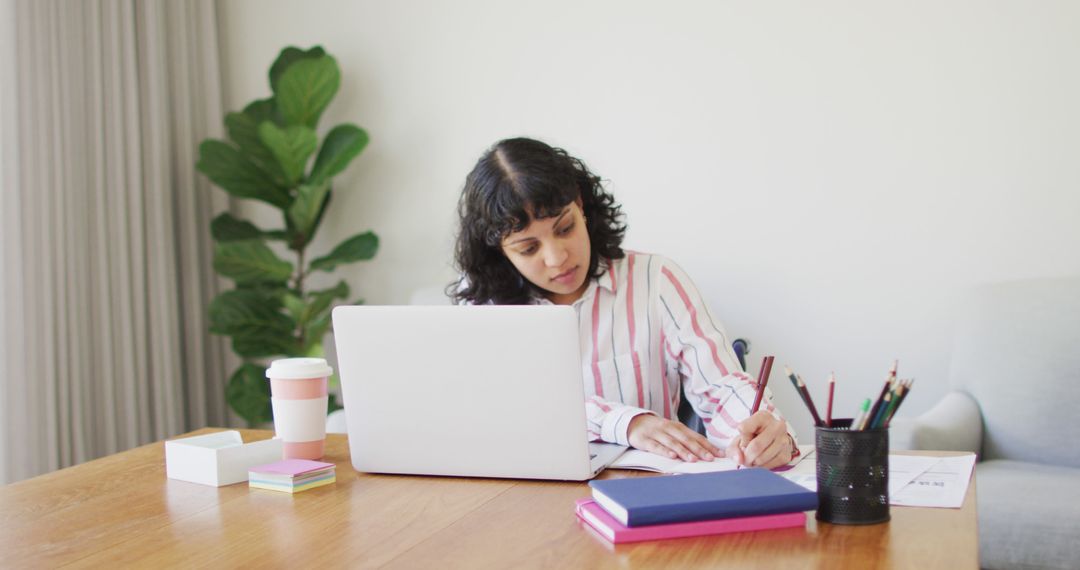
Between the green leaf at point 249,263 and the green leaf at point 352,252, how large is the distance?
11 centimetres

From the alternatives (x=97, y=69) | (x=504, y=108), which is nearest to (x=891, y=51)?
(x=504, y=108)

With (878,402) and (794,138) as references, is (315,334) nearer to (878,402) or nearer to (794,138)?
(794,138)

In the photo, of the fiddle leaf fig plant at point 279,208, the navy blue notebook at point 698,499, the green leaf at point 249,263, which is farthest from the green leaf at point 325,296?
the navy blue notebook at point 698,499

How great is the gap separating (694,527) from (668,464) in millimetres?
306

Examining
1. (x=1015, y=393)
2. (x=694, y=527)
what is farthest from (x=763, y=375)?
(x=1015, y=393)

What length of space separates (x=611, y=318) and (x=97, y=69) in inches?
78.8

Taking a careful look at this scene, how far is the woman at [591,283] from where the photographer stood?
5.80ft

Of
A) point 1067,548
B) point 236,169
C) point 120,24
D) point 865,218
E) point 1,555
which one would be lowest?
point 1067,548

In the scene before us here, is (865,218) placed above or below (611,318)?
above

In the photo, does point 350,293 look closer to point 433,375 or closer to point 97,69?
point 97,69

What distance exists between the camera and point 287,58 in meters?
3.18

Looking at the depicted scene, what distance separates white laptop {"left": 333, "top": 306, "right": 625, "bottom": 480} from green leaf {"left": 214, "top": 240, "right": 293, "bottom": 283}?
72.3 inches

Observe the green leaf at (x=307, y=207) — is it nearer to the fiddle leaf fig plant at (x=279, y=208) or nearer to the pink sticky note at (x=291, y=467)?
the fiddle leaf fig plant at (x=279, y=208)

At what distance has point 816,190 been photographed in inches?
106
